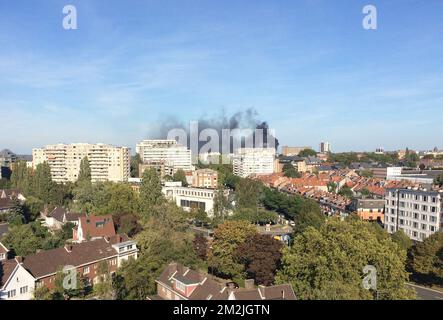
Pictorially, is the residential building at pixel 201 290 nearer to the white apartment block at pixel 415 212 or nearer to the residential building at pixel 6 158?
the white apartment block at pixel 415 212

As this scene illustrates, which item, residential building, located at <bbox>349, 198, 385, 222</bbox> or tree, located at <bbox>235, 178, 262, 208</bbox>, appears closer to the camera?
residential building, located at <bbox>349, 198, 385, 222</bbox>

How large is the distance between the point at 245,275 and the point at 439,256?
840 cm

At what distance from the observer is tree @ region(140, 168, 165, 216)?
25891mm

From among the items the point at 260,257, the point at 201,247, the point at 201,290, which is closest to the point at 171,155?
the point at 201,247

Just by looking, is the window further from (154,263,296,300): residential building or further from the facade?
the facade

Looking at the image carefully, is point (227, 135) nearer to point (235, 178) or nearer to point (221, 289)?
point (235, 178)

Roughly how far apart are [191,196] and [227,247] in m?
20.8

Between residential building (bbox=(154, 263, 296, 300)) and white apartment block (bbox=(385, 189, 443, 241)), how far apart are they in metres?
14.4

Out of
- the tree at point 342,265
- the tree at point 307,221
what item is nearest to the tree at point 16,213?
the tree at point 307,221

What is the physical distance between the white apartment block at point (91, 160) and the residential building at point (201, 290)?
39045 mm

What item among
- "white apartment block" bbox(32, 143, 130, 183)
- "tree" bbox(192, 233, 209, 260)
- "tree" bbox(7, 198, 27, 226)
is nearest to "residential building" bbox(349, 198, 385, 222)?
"tree" bbox(192, 233, 209, 260)

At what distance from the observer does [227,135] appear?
291 ft
